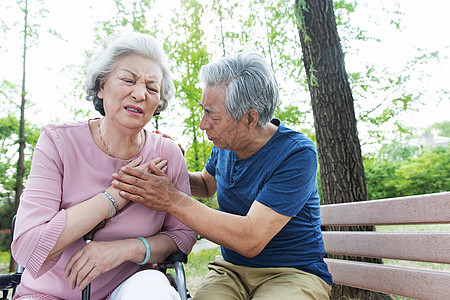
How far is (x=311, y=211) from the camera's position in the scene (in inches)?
72.9

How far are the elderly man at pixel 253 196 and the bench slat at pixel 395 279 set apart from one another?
0.31 m

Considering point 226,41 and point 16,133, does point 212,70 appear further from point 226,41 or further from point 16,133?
point 16,133

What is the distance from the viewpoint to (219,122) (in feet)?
6.11

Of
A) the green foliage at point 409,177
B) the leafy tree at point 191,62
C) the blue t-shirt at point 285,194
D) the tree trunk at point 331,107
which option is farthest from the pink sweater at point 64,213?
the green foliage at point 409,177

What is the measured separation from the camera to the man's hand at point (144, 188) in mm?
1543

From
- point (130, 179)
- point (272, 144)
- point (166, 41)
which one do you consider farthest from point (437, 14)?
point (130, 179)

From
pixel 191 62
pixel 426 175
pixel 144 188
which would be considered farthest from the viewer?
pixel 426 175

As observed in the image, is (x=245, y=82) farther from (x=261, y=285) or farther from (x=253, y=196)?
(x=261, y=285)

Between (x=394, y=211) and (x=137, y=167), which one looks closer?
(x=137, y=167)

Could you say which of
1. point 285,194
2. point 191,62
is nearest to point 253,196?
point 285,194

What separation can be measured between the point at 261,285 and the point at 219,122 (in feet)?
2.82

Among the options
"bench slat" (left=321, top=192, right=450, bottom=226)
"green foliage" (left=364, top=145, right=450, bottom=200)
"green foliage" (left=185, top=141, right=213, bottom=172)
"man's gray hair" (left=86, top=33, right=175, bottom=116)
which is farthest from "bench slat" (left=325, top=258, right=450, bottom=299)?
"green foliage" (left=364, top=145, right=450, bottom=200)

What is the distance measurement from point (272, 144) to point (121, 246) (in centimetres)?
91

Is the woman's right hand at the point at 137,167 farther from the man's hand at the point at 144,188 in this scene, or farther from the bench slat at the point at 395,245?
the bench slat at the point at 395,245
